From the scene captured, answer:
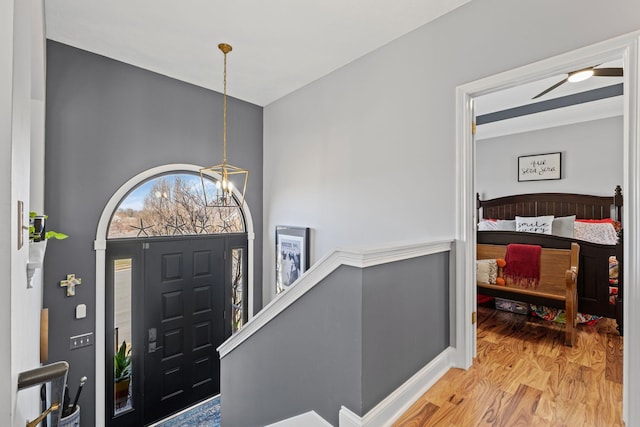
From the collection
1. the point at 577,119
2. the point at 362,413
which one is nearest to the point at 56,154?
the point at 362,413

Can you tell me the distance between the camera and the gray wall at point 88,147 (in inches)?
111

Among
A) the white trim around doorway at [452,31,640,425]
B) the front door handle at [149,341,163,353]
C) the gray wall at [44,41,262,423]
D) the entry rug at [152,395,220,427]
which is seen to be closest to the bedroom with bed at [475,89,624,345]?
the white trim around doorway at [452,31,640,425]

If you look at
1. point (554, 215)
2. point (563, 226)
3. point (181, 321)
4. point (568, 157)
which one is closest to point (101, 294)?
point (181, 321)

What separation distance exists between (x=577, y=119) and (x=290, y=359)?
181 inches

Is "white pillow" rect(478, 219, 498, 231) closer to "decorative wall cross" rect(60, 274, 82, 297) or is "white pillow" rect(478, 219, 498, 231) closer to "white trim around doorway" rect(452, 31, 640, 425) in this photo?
"white trim around doorway" rect(452, 31, 640, 425)

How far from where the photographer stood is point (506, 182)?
4.72 metres

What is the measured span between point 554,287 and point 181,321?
152 inches

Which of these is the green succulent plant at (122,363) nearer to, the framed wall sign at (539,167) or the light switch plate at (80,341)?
the light switch plate at (80,341)

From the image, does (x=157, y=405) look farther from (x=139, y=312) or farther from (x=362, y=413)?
(x=362, y=413)

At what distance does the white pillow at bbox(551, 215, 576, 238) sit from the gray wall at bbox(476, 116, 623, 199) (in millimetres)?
452

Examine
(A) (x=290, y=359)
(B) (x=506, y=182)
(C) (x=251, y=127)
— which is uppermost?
(C) (x=251, y=127)

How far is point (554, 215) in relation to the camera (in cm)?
415

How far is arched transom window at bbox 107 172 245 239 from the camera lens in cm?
333

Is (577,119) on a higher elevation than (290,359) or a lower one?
higher
